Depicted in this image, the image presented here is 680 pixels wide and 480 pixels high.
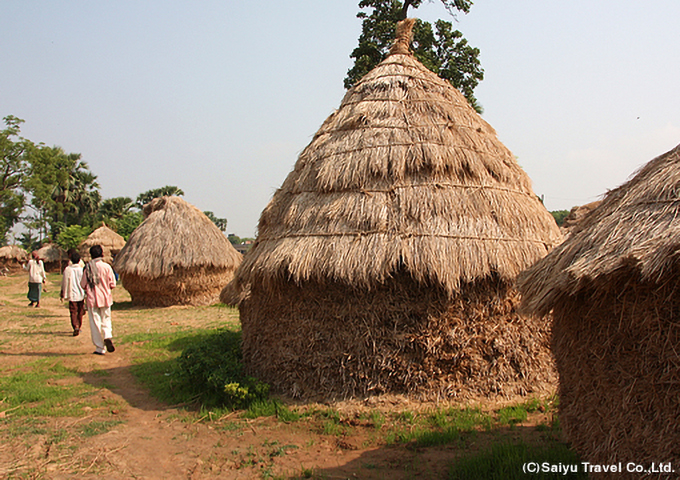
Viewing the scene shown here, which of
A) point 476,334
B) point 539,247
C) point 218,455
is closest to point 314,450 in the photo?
point 218,455

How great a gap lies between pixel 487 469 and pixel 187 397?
12.0 feet

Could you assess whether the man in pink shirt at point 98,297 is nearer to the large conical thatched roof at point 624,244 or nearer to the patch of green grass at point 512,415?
the patch of green grass at point 512,415

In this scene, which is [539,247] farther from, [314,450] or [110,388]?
[110,388]

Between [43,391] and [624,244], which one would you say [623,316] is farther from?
[43,391]

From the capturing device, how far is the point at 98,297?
7.81 m

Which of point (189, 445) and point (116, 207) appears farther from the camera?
point (116, 207)

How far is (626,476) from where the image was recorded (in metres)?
2.79

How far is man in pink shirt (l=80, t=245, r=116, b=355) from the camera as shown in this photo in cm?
783

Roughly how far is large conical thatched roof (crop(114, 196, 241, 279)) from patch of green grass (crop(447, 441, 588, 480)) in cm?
1210

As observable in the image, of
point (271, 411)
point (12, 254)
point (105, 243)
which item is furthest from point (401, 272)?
point (12, 254)

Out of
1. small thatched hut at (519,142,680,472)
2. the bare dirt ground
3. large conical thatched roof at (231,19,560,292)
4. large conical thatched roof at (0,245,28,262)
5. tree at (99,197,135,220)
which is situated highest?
tree at (99,197,135,220)

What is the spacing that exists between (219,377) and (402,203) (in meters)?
2.86

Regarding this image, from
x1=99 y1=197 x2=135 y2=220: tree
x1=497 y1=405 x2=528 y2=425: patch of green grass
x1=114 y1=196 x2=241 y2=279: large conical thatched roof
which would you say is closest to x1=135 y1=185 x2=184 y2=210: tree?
x1=99 y1=197 x2=135 y2=220: tree

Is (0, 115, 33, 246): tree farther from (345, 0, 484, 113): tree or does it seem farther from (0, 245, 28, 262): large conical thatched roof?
(345, 0, 484, 113): tree
